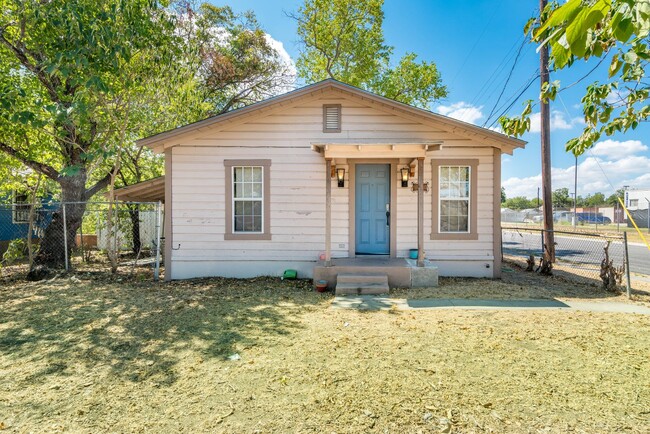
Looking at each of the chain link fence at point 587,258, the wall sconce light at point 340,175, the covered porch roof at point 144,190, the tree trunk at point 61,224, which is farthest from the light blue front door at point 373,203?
the tree trunk at point 61,224

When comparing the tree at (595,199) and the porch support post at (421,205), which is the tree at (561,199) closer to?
the tree at (595,199)

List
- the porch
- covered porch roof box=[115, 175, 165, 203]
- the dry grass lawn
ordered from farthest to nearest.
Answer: covered porch roof box=[115, 175, 165, 203], the porch, the dry grass lawn

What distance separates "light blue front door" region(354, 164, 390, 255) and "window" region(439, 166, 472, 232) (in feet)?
4.21

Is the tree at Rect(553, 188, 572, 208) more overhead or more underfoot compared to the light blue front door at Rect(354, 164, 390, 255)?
more overhead

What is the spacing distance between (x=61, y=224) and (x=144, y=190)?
10.3 ft

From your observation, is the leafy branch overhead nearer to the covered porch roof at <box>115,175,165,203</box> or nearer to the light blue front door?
the light blue front door

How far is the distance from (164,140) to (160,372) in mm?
5636

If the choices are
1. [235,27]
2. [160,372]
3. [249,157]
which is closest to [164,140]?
[249,157]

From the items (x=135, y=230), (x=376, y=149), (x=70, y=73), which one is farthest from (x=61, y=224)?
(x=376, y=149)

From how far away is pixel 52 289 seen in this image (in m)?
6.75

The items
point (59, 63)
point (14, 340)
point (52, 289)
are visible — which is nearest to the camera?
point (14, 340)

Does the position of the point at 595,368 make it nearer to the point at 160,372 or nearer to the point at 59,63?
the point at 160,372

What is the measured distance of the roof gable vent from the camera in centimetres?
773

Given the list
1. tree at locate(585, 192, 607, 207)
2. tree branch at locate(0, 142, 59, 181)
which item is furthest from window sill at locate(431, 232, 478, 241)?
tree at locate(585, 192, 607, 207)
